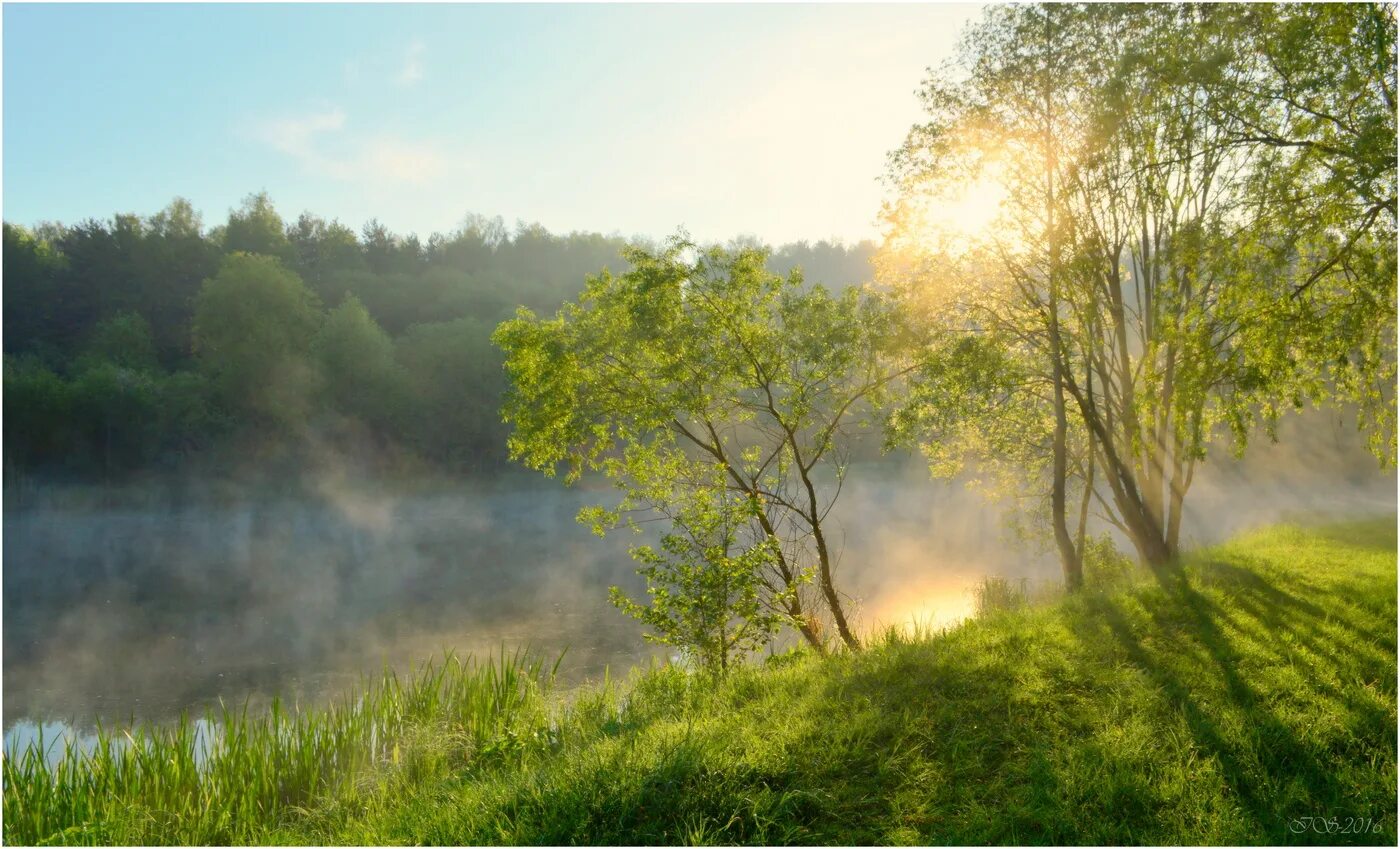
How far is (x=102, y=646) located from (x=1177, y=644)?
1798 centimetres

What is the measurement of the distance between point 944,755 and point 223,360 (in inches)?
1580

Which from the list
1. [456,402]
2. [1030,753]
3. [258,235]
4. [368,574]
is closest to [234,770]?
[1030,753]

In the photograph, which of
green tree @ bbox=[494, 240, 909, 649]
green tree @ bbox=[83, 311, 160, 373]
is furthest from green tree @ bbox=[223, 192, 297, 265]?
green tree @ bbox=[494, 240, 909, 649]

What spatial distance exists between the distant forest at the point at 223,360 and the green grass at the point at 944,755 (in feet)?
79.6

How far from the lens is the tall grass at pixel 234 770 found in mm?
6094

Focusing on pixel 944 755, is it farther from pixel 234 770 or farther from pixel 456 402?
pixel 456 402

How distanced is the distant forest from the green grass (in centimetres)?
2427

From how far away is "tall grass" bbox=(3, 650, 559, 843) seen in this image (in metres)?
6.09

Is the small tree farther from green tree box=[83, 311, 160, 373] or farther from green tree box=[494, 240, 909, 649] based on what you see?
green tree box=[83, 311, 160, 373]

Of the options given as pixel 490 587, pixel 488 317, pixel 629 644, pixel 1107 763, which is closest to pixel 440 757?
pixel 1107 763

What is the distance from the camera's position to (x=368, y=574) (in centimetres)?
2403

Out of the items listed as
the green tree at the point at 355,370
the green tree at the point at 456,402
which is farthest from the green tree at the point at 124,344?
the green tree at the point at 456,402

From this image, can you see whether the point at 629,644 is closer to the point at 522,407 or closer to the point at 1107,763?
the point at 522,407

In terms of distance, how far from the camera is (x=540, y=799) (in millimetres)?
4754
